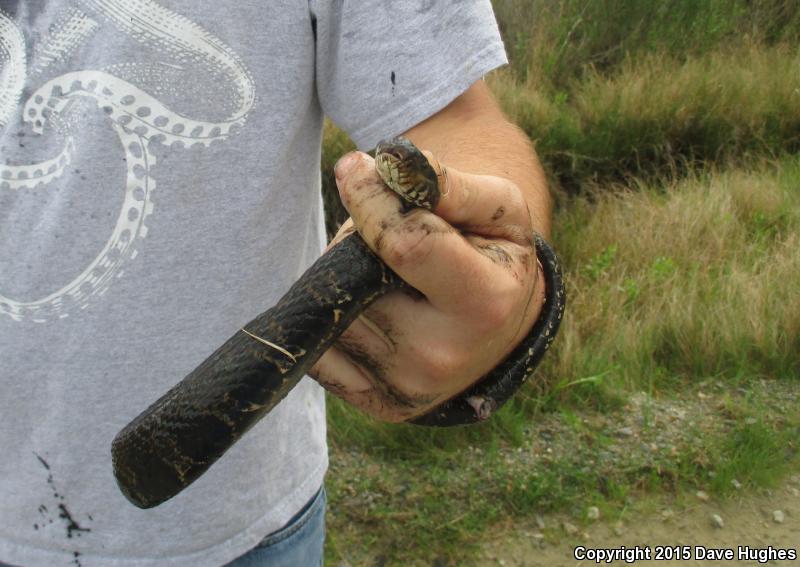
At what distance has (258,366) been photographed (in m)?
1.21

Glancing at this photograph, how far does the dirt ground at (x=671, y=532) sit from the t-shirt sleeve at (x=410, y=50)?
1.92 metres

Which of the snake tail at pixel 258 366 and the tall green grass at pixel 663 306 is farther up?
the snake tail at pixel 258 366

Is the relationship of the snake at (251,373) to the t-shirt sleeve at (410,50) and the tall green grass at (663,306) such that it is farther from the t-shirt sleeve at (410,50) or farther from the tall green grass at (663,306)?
the tall green grass at (663,306)

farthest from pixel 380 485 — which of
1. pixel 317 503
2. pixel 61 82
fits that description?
pixel 61 82

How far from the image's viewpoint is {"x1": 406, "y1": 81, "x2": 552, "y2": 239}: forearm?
1.38 metres

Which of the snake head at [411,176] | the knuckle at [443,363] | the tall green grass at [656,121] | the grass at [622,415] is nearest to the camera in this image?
the snake head at [411,176]

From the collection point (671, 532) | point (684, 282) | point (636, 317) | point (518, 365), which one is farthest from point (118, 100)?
point (684, 282)


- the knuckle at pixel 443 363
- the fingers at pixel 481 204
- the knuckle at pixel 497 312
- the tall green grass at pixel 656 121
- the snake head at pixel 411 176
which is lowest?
the tall green grass at pixel 656 121

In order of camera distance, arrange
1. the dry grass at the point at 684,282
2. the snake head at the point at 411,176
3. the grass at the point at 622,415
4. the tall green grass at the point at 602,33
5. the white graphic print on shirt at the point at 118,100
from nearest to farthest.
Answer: the snake head at the point at 411,176 → the white graphic print on shirt at the point at 118,100 → the grass at the point at 622,415 → the dry grass at the point at 684,282 → the tall green grass at the point at 602,33

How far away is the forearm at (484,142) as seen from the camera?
1.38 metres

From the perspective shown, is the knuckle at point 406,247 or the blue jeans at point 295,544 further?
the blue jeans at point 295,544

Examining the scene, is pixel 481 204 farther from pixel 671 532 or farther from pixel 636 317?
pixel 636 317

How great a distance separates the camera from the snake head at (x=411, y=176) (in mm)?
1008

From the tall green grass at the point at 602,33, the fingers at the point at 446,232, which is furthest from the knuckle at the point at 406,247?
the tall green grass at the point at 602,33
